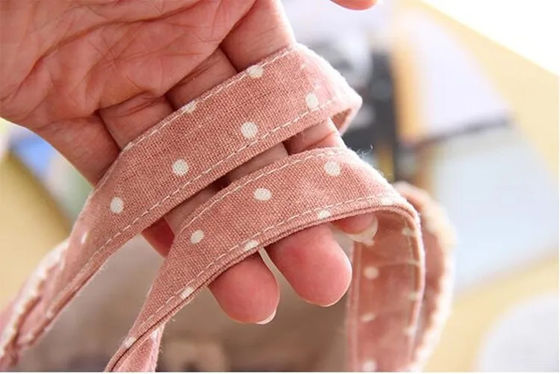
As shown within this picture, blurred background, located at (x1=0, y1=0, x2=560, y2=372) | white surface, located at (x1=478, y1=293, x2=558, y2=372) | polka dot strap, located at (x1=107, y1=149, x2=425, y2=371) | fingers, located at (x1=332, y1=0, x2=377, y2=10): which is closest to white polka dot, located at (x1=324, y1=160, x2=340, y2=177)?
polka dot strap, located at (x1=107, y1=149, x2=425, y2=371)

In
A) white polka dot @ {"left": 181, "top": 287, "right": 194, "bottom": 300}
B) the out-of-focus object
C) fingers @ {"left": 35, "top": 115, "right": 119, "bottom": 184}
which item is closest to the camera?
white polka dot @ {"left": 181, "top": 287, "right": 194, "bottom": 300}

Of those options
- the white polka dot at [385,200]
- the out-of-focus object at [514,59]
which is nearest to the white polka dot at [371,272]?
the white polka dot at [385,200]

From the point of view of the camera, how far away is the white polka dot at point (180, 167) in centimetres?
49

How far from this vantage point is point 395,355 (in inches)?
25.6

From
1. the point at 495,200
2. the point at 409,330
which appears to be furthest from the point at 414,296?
the point at 495,200

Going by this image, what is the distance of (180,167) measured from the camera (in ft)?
1.63

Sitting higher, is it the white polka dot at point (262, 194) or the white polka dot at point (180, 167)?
the white polka dot at point (180, 167)

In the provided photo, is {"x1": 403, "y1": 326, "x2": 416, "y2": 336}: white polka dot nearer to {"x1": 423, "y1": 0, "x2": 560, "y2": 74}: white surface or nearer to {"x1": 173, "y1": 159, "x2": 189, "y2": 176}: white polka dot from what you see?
{"x1": 173, "y1": 159, "x2": 189, "y2": 176}: white polka dot

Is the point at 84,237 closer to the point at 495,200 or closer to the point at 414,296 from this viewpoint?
the point at 414,296

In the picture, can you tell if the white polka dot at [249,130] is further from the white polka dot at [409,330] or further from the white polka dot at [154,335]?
the white polka dot at [409,330]

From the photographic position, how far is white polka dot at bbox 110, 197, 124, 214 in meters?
0.50

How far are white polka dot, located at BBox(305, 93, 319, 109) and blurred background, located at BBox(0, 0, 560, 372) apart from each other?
13.8 inches

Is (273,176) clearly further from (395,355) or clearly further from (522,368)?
(522,368)

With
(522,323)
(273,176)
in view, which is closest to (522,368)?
(522,323)
